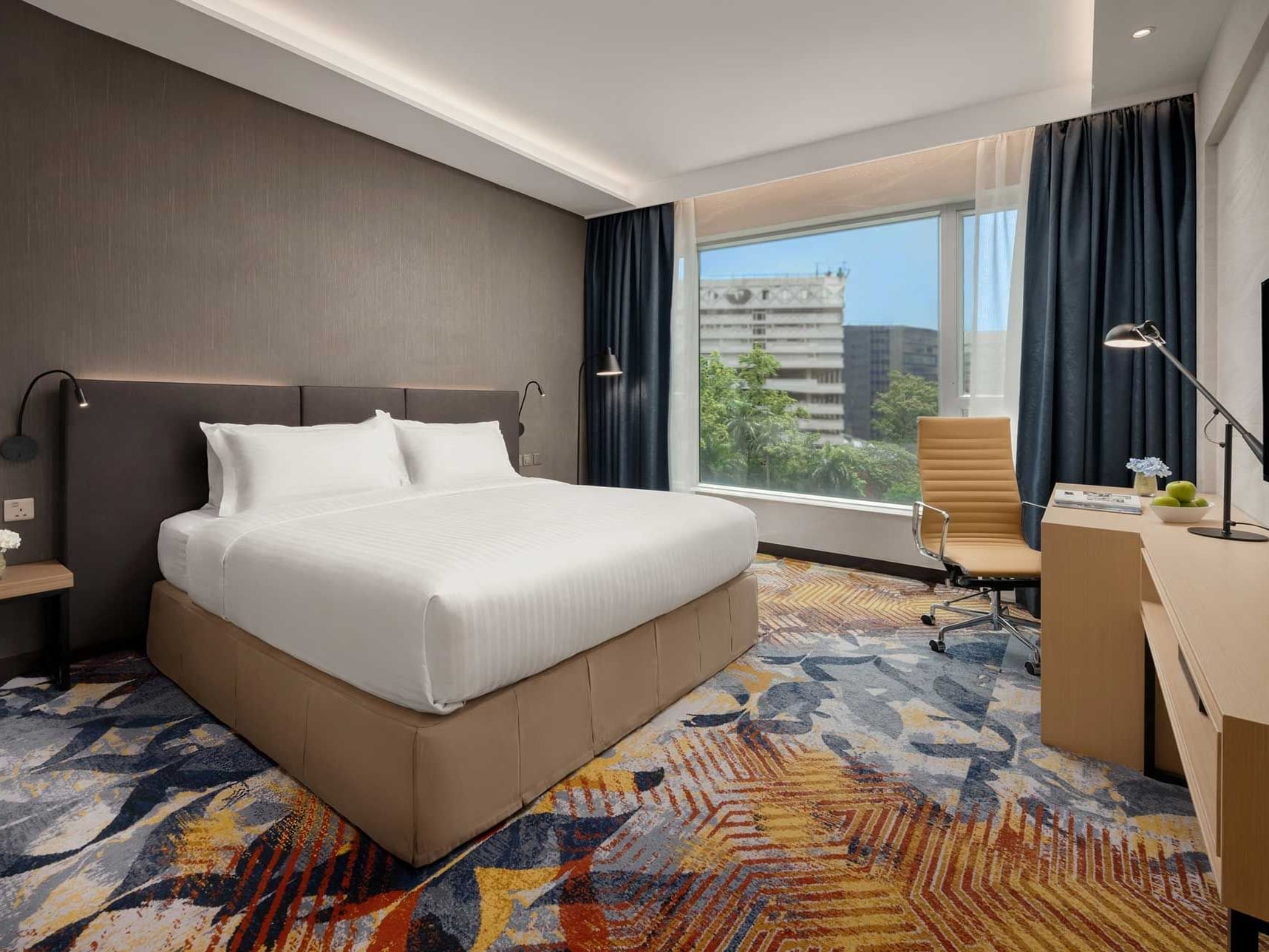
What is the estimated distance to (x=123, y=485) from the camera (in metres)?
2.87

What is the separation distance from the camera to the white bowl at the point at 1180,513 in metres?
2.22

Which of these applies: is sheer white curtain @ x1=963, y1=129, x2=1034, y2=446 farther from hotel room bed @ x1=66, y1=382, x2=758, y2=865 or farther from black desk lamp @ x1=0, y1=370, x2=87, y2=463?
black desk lamp @ x1=0, y1=370, x2=87, y2=463

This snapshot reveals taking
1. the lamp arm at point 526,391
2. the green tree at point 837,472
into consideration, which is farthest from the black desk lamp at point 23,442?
the green tree at point 837,472

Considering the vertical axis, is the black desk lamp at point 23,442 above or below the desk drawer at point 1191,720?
above

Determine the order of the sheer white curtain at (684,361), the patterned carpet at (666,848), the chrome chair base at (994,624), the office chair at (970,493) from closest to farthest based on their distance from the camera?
the patterned carpet at (666,848), the chrome chair base at (994,624), the office chair at (970,493), the sheer white curtain at (684,361)

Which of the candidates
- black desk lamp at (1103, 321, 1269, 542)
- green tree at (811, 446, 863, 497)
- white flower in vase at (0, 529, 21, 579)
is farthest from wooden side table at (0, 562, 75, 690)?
green tree at (811, 446, 863, 497)

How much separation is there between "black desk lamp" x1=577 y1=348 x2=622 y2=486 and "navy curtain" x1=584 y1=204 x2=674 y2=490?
6 centimetres

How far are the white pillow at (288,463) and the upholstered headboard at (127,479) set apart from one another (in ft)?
0.54

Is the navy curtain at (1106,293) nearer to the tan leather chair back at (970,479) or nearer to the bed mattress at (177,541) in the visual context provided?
the tan leather chair back at (970,479)

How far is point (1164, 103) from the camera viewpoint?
327 centimetres

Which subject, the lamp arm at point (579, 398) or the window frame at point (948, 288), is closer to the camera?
the window frame at point (948, 288)

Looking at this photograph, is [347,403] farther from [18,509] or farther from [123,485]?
[18,509]

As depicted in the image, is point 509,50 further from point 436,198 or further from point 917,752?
point 917,752

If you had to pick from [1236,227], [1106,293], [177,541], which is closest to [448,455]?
[177,541]
